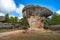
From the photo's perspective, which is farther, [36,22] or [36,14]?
[36,22]

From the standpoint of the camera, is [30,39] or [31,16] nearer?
[30,39]

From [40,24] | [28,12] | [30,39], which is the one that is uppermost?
[28,12]

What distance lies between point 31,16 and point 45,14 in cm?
103

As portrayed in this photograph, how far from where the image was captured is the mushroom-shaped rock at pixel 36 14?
10.5 meters

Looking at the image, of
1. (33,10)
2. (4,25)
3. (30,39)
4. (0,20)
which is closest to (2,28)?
(4,25)

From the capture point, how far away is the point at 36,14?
1081cm

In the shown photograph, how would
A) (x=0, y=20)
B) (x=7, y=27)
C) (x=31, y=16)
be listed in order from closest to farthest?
(x=31, y=16) → (x=7, y=27) → (x=0, y=20)

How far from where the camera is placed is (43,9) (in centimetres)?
1038

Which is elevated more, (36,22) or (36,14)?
(36,14)

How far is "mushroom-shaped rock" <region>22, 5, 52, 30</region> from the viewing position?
1048cm

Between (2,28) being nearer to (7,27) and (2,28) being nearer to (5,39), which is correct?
(7,27)

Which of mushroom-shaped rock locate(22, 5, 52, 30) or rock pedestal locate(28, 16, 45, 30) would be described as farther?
rock pedestal locate(28, 16, 45, 30)

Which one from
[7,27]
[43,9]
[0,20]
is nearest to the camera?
[43,9]

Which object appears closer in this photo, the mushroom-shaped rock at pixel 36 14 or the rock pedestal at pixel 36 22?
the mushroom-shaped rock at pixel 36 14
